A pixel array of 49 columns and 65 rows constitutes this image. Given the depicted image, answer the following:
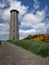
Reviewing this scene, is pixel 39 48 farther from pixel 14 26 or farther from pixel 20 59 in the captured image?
pixel 14 26

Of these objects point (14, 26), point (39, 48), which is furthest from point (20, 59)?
point (14, 26)

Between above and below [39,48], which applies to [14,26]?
above

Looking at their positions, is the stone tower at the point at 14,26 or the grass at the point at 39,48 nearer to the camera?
the grass at the point at 39,48

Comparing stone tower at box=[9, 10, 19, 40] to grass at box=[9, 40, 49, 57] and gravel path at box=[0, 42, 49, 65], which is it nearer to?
grass at box=[9, 40, 49, 57]

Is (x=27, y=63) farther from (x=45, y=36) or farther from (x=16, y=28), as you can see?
(x=16, y=28)

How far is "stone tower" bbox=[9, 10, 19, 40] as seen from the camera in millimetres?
66500

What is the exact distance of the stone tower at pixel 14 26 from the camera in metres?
66.5

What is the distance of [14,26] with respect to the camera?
6906cm

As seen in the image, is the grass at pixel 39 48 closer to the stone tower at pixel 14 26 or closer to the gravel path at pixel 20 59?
the gravel path at pixel 20 59

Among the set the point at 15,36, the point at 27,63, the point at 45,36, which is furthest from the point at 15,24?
the point at 27,63

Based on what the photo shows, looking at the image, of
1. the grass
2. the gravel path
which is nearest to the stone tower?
the grass

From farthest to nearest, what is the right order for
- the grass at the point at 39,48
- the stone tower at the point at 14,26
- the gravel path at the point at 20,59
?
1. the stone tower at the point at 14,26
2. the grass at the point at 39,48
3. the gravel path at the point at 20,59

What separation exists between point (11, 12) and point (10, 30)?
34.4 feet

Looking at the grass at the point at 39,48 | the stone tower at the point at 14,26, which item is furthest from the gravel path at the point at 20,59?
the stone tower at the point at 14,26
